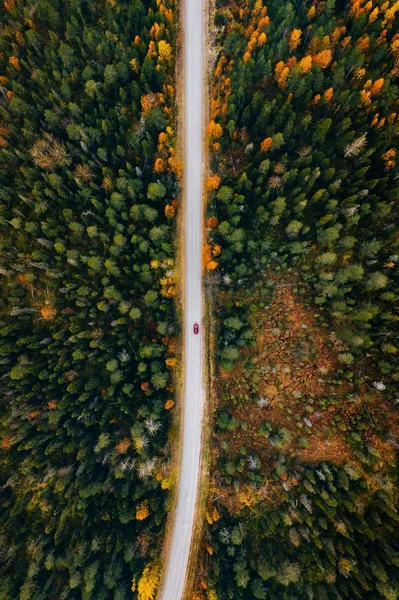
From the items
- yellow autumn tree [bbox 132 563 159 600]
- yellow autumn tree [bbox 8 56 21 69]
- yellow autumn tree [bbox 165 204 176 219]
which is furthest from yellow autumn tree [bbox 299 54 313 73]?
yellow autumn tree [bbox 132 563 159 600]

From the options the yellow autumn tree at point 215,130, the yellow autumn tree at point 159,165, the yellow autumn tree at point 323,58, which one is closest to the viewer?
the yellow autumn tree at point 323,58

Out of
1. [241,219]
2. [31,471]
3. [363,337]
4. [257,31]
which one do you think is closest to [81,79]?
[257,31]

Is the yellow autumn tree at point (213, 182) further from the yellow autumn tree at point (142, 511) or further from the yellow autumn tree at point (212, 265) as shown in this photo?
the yellow autumn tree at point (142, 511)

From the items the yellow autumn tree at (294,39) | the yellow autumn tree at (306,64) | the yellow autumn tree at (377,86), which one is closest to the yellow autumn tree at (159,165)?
the yellow autumn tree at (306,64)

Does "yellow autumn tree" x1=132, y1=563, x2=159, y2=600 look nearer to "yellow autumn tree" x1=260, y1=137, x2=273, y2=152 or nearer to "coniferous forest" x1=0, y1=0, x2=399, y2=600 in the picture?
"coniferous forest" x1=0, y1=0, x2=399, y2=600

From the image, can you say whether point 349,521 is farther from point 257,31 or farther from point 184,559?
point 257,31
